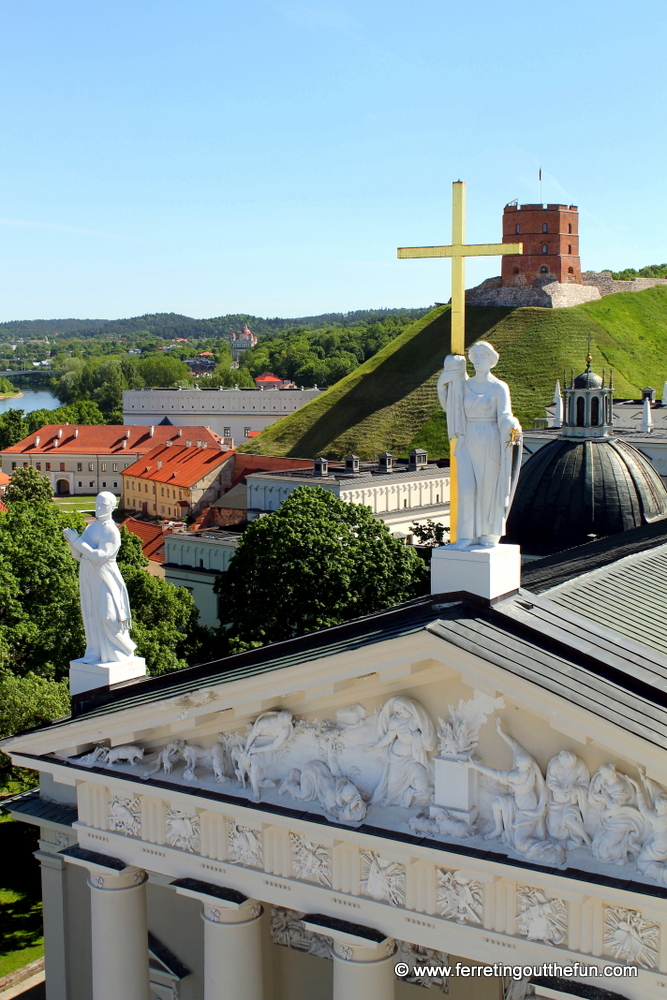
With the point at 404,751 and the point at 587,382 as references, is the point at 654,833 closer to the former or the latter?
the point at 404,751

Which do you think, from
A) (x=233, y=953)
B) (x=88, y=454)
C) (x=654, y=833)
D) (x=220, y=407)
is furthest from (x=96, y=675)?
(x=220, y=407)

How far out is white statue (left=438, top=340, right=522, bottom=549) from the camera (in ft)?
43.3

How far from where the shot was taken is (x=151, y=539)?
79125 millimetres

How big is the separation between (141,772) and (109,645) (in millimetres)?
2609

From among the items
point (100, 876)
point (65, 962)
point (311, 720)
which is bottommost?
point (65, 962)

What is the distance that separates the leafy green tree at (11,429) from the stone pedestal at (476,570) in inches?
6241

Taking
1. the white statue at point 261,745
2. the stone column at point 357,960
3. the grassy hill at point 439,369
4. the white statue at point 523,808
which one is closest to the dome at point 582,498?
the white statue at point 261,745

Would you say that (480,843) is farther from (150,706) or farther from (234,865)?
(150,706)

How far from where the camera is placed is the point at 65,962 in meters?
18.0

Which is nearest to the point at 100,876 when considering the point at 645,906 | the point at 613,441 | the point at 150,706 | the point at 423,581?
the point at 150,706

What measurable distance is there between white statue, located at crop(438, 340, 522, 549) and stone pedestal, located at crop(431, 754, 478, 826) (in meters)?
2.79

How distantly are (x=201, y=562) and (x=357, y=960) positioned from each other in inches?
2107

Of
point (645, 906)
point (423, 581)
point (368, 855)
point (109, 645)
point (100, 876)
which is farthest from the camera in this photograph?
point (423, 581)

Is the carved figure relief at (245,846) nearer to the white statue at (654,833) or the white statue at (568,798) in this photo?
the white statue at (568,798)
